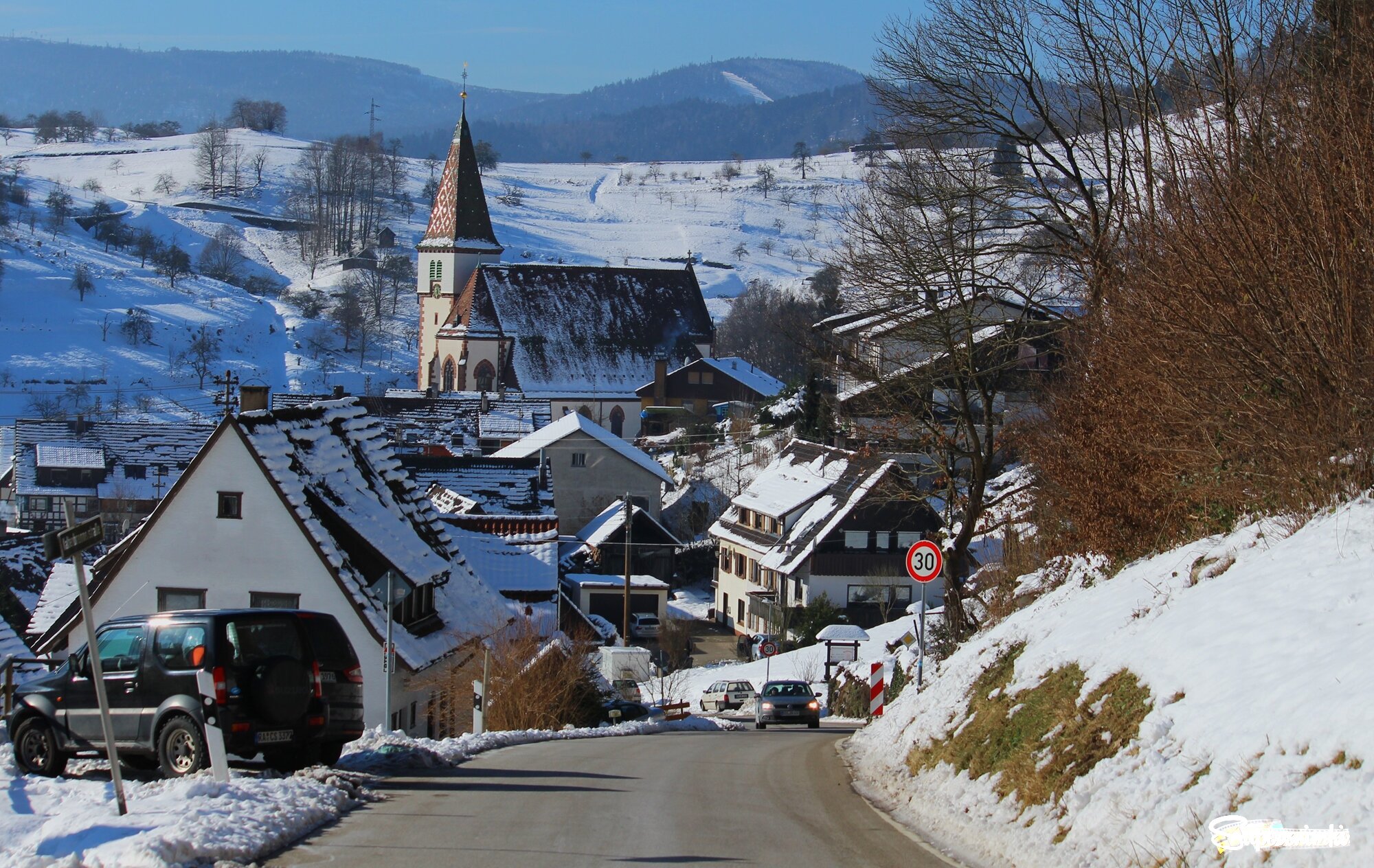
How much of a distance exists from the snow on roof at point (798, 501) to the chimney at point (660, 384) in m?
32.5

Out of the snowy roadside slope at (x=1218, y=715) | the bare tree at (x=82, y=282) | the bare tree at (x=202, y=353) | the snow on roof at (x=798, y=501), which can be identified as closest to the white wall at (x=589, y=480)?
the snow on roof at (x=798, y=501)

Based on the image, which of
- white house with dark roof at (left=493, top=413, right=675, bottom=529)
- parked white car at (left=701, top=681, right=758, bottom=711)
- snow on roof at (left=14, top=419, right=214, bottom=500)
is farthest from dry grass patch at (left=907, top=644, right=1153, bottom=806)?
snow on roof at (left=14, top=419, right=214, bottom=500)

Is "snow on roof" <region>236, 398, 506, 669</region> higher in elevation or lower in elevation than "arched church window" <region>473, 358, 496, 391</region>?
lower

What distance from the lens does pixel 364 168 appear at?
19800 centimetres

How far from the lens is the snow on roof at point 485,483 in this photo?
4512cm

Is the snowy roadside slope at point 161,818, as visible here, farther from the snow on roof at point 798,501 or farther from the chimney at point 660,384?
the chimney at point 660,384

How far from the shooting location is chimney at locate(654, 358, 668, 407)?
302 feet

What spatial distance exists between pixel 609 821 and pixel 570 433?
56.0 m

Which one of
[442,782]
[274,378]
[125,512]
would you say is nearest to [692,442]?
[125,512]

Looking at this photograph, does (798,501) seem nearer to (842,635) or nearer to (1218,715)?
(842,635)

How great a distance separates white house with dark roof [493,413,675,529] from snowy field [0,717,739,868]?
5328 centimetres

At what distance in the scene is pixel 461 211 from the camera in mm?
99312

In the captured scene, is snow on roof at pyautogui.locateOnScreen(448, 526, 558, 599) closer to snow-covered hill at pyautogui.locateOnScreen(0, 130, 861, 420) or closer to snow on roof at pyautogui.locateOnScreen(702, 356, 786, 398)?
snow on roof at pyautogui.locateOnScreen(702, 356, 786, 398)

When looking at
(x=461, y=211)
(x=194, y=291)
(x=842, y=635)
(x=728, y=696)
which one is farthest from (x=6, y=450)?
(x=194, y=291)
